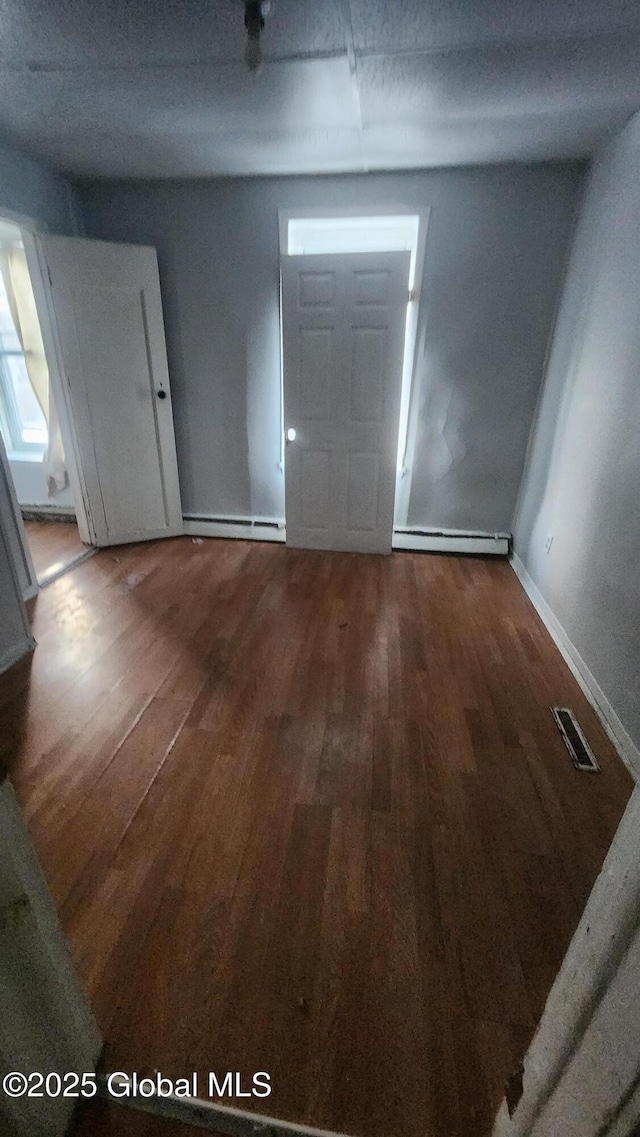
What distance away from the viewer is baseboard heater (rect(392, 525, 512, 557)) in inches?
134

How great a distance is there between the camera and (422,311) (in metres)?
3.00

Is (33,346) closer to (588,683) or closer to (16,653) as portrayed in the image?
(16,653)

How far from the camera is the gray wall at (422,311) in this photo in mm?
2766

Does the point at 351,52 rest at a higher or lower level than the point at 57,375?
higher

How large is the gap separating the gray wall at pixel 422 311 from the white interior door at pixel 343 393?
0.76ft

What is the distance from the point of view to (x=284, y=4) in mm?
1420

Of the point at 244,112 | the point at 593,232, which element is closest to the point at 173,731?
the point at 244,112

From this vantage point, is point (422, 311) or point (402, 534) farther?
point (402, 534)

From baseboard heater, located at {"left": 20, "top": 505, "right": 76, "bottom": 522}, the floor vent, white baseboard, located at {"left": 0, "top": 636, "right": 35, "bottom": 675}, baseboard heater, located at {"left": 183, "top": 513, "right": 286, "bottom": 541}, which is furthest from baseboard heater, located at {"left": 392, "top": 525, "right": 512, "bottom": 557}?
baseboard heater, located at {"left": 20, "top": 505, "right": 76, "bottom": 522}

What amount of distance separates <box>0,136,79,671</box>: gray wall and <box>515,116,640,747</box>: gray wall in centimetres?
267

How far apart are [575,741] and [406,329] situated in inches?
102

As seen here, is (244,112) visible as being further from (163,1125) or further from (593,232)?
(163,1125)

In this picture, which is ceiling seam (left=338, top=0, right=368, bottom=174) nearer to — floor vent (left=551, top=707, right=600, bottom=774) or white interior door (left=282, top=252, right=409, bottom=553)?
white interior door (left=282, top=252, right=409, bottom=553)

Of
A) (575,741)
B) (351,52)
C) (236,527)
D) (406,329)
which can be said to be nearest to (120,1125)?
(575,741)
